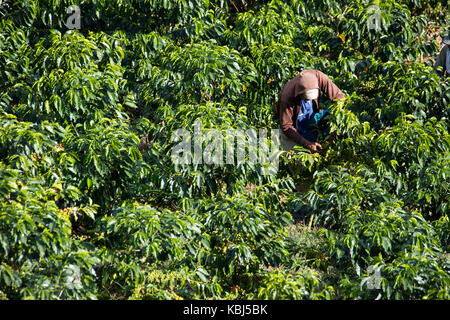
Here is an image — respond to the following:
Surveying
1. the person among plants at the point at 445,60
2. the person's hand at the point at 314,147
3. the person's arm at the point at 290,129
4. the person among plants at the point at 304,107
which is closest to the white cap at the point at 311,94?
the person among plants at the point at 304,107

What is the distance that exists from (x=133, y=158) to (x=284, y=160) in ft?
4.70

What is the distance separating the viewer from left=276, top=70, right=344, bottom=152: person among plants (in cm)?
617

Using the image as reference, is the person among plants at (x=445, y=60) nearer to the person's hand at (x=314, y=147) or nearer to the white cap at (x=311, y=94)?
the white cap at (x=311, y=94)

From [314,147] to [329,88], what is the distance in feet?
1.96

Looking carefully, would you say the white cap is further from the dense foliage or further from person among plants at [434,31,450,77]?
person among plants at [434,31,450,77]

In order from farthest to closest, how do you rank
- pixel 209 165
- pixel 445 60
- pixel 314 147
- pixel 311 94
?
1. pixel 445 60
2. pixel 311 94
3. pixel 314 147
4. pixel 209 165

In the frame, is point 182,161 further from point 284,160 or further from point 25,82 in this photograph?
point 25,82

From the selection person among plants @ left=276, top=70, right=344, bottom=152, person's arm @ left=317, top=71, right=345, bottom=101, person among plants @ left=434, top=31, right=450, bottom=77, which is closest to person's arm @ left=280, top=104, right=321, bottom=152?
person among plants @ left=276, top=70, right=344, bottom=152

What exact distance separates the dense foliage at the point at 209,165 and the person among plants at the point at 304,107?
0.16 metres

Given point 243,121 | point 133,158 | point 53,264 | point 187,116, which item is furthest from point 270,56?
point 53,264

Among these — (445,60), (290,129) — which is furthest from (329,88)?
(445,60)

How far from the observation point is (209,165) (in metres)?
5.38

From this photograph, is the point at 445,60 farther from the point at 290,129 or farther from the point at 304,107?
the point at 290,129

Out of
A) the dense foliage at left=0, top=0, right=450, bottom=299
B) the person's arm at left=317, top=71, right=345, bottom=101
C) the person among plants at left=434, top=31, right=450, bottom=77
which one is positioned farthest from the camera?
the person among plants at left=434, top=31, right=450, bottom=77
